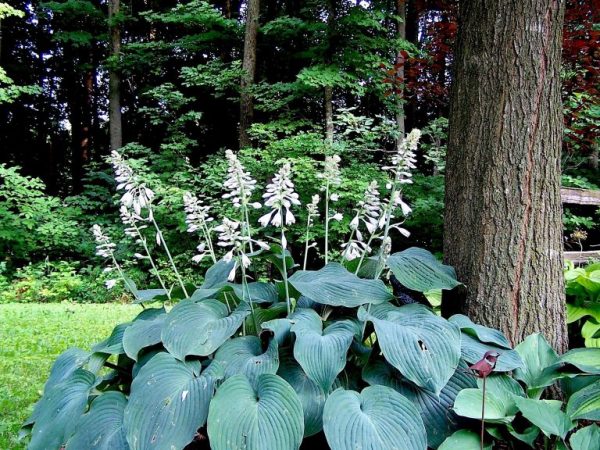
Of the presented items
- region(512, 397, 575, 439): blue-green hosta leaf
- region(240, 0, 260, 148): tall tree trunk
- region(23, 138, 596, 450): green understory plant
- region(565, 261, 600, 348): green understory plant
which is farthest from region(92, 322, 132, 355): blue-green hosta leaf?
region(240, 0, 260, 148): tall tree trunk

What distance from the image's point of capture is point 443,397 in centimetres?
133

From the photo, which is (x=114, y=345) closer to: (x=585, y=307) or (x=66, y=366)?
(x=66, y=366)

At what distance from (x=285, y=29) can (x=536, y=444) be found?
23.3 ft

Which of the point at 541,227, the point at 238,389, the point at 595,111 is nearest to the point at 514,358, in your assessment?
the point at 541,227

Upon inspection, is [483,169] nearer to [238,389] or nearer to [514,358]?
[514,358]

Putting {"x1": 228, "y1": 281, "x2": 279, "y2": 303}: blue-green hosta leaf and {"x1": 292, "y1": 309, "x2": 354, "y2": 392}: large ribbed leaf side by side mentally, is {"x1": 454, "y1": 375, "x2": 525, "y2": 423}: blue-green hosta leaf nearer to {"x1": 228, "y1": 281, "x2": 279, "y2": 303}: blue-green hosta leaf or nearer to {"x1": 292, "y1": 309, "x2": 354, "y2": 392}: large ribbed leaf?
{"x1": 292, "y1": 309, "x2": 354, "y2": 392}: large ribbed leaf

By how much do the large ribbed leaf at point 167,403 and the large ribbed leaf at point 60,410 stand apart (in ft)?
0.86

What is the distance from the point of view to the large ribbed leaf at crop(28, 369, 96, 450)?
1328 mm

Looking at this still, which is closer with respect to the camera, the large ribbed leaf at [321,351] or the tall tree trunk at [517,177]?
the large ribbed leaf at [321,351]

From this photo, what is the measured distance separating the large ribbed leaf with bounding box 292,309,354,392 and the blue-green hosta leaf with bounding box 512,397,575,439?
52 cm

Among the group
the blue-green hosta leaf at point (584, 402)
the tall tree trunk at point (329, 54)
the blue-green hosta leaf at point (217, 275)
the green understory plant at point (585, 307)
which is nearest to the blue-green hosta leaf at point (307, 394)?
the blue-green hosta leaf at point (217, 275)

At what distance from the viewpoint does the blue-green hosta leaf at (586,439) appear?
1132 mm

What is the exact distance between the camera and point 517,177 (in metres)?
1.67

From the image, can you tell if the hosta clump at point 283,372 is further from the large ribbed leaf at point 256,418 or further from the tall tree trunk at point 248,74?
the tall tree trunk at point 248,74
